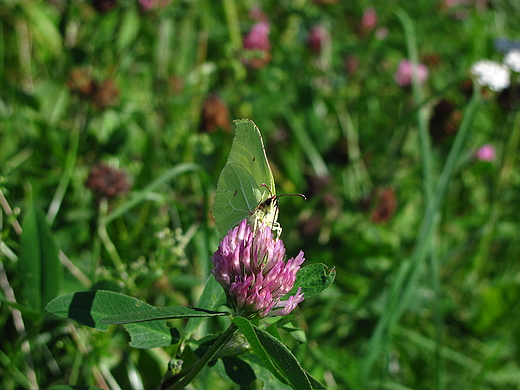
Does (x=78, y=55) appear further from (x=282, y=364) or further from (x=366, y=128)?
(x=282, y=364)

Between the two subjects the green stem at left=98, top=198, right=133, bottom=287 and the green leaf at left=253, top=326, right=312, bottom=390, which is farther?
the green stem at left=98, top=198, right=133, bottom=287

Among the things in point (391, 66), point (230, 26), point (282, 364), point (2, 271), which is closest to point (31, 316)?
point (2, 271)

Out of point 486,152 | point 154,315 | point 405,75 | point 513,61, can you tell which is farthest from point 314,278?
point 405,75

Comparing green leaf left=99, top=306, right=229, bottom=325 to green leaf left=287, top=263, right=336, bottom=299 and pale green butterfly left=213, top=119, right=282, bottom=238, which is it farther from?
pale green butterfly left=213, top=119, right=282, bottom=238

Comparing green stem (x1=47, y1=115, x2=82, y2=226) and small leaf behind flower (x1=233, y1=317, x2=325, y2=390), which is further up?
small leaf behind flower (x1=233, y1=317, x2=325, y2=390)

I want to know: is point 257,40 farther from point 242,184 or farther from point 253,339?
point 253,339

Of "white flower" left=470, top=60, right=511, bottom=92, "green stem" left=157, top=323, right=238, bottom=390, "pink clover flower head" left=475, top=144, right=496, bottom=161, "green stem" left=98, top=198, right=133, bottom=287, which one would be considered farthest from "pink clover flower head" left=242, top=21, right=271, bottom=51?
"green stem" left=157, top=323, right=238, bottom=390
